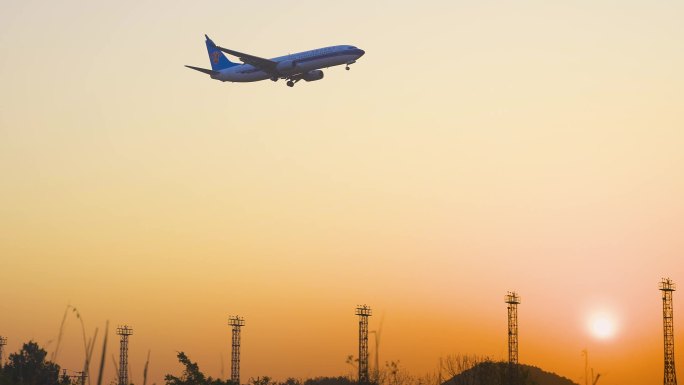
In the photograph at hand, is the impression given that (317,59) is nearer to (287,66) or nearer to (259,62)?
(287,66)

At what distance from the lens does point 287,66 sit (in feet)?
520

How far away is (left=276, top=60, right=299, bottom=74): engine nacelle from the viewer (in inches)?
6230

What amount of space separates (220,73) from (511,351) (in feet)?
217

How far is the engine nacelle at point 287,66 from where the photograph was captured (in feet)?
519

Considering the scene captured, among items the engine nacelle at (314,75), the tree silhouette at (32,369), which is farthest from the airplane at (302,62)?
the tree silhouette at (32,369)

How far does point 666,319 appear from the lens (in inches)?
6063

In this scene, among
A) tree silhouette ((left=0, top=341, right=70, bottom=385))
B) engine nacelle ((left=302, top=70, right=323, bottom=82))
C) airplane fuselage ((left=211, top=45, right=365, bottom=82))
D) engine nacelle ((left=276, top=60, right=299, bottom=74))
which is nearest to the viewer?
tree silhouette ((left=0, top=341, right=70, bottom=385))

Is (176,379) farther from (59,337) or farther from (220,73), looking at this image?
(59,337)

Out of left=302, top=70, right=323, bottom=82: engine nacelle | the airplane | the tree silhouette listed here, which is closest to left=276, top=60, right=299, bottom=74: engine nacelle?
the airplane

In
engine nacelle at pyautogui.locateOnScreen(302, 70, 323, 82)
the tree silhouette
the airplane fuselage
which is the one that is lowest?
the tree silhouette

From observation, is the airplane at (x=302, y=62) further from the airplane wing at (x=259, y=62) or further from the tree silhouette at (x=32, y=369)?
the tree silhouette at (x=32, y=369)

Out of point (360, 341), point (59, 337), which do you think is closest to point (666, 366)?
point (360, 341)

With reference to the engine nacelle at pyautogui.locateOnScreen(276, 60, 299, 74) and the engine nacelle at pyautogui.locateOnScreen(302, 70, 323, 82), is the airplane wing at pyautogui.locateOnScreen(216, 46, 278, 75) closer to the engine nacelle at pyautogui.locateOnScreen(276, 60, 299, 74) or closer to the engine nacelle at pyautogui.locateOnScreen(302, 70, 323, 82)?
the engine nacelle at pyautogui.locateOnScreen(276, 60, 299, 74)

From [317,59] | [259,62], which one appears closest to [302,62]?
[317,59]
